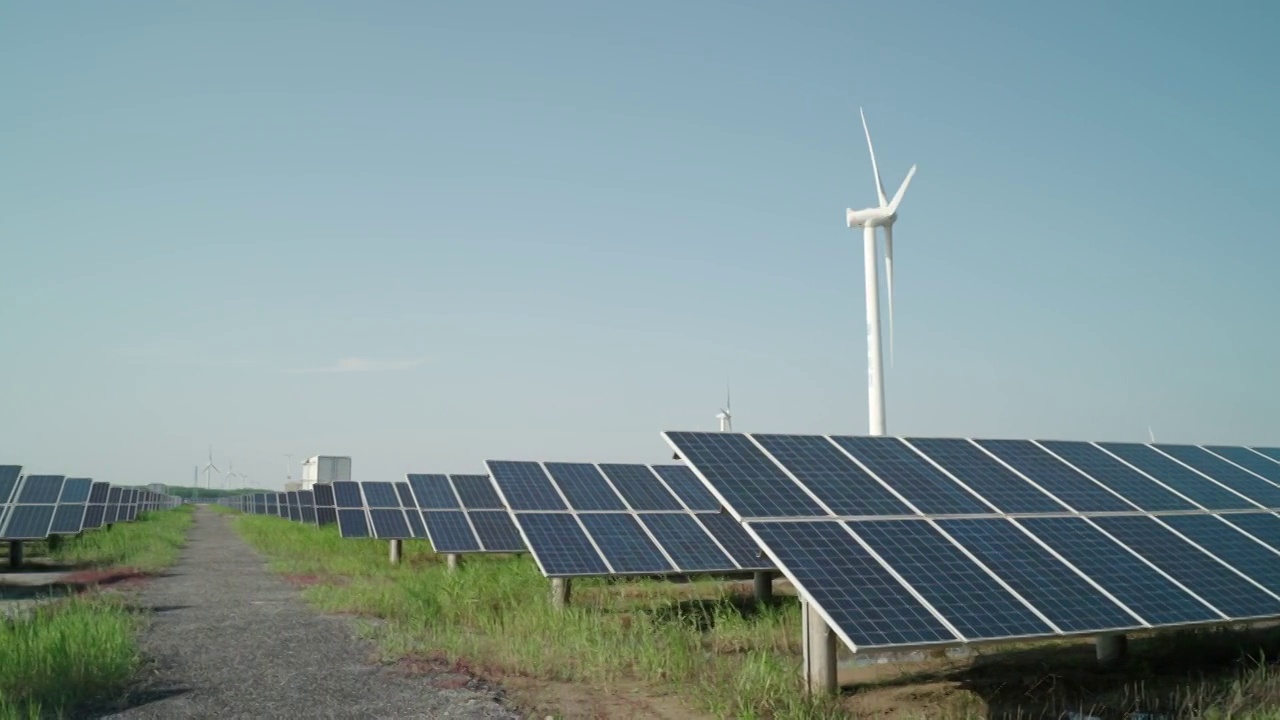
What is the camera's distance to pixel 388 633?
16609 mm

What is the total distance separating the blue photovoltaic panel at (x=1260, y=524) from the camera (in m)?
14.8

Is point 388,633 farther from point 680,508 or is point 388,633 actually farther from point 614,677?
point 680,508

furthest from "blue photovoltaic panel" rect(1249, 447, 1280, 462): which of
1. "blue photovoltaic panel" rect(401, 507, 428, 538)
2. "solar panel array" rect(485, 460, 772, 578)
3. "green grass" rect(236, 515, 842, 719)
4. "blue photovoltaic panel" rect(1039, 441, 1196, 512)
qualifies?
"blue photovoltaic panel" rect(401, 507, 428, 538)

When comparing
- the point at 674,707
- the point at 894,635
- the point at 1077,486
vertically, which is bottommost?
the point at 674,707

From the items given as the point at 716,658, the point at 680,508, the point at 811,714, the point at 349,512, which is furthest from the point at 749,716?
the point at 349,512

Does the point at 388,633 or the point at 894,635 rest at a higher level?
the point at 894,635

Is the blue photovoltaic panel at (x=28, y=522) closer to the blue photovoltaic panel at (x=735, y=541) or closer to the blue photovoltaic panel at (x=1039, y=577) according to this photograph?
the blue photovoltaic panel at (x=735, y=541)

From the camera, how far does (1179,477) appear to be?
57.0 feet

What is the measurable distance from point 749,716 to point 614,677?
11.1 ft

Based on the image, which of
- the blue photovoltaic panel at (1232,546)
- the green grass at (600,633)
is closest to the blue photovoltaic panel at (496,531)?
the green grass at (600,633)

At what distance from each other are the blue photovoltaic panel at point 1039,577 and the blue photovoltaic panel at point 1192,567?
5.41 ft

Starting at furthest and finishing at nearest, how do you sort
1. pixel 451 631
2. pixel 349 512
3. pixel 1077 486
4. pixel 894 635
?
pixel 349 512, pixel 451 631, pixel 1077 486, pixel 894 635

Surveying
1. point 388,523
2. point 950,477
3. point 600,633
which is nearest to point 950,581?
point 950,477

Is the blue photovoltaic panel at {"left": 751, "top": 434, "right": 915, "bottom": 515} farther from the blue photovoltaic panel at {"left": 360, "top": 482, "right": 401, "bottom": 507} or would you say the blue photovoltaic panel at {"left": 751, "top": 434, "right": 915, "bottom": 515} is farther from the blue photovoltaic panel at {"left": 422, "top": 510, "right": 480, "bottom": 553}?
the blue photovoltaic panel at {"left": 360, "top": 482, "right": 401, "bottom": 507}
